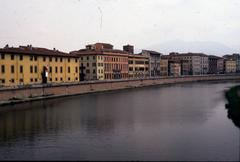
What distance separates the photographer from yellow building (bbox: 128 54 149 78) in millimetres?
120188

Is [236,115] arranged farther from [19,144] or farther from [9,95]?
[9,95]

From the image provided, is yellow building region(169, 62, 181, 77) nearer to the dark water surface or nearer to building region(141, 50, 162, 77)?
building region(141, 50, 162, 77)

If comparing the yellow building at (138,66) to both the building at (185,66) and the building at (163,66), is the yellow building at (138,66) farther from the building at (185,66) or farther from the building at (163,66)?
the building at (185,66)

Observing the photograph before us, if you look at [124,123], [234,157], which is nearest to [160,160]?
[234,157]

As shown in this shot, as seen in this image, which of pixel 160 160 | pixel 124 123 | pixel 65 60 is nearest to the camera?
pixel 160 160

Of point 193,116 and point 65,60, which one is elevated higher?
point 65,60

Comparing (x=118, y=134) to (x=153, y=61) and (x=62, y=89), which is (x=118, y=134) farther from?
(x=153, y=61)

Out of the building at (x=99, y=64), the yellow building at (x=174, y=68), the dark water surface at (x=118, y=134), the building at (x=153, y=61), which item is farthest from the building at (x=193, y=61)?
the dark water surface at (x=118, y=134)

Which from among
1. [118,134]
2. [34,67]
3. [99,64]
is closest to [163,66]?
[99,64]

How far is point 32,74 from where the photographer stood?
233ft

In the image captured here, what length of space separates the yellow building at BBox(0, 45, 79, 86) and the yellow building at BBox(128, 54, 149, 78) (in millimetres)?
36713

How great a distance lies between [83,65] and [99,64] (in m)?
4.32

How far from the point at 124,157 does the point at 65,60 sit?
2292 inches

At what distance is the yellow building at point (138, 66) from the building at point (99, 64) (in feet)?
25.9
